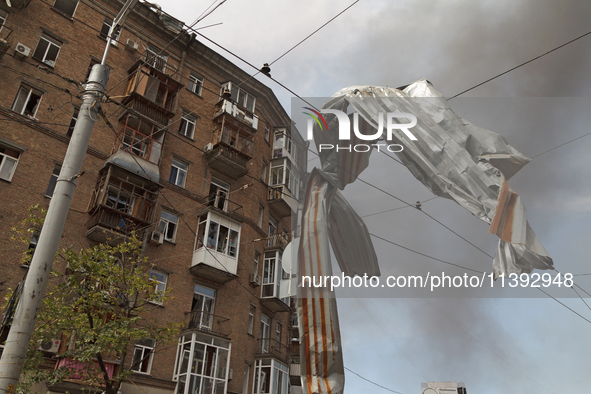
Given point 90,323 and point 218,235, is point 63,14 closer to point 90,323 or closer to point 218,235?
point 218,235

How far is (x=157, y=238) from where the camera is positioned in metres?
20.9

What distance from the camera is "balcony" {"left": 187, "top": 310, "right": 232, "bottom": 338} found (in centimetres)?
2086

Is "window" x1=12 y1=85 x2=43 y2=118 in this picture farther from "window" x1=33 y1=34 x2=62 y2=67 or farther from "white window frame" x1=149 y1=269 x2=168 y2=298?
"white window frame" x1=149 y1=269 x2=168 y2=298

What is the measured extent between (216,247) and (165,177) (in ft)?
15.0

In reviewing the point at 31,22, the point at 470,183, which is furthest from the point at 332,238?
the point at 31,22

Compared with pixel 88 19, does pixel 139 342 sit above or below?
below

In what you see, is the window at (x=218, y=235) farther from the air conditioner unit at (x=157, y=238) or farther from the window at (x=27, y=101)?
the window at (x=27, y=101)

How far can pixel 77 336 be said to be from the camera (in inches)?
518

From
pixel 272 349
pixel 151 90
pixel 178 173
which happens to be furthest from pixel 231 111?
pixel 272 349

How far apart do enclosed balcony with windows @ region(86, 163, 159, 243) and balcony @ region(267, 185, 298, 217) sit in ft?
29.8

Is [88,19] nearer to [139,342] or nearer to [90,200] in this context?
[90,200]

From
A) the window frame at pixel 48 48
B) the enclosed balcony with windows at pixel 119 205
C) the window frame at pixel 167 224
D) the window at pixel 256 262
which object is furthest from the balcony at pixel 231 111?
the window frame at pixel 48 48

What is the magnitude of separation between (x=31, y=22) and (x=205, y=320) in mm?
16615

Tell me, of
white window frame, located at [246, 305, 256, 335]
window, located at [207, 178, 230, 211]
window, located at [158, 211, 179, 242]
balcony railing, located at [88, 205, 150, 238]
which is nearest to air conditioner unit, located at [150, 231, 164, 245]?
window, located at [158, 211, 179, 242]
